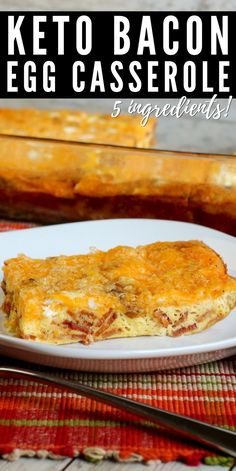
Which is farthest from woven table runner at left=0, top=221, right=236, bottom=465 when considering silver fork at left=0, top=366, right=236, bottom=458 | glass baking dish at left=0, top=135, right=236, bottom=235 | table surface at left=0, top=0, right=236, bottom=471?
table surface at left=0, top=0, right=236, bottom=471

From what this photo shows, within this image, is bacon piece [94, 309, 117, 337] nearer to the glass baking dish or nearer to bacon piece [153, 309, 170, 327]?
bacon piece [153, 309, 170, 327]

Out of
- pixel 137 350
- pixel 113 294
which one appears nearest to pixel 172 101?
pixel 113 294

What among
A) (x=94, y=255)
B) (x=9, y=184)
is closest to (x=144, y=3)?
(x=9, y=184)

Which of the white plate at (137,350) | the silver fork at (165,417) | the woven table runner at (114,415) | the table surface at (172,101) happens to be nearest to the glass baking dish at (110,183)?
the white plate at (137,350)

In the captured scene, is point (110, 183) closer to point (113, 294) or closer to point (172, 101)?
point (113, 294)

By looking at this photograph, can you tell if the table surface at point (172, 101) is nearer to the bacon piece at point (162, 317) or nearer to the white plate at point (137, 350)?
the white plate at point (137, 350)
